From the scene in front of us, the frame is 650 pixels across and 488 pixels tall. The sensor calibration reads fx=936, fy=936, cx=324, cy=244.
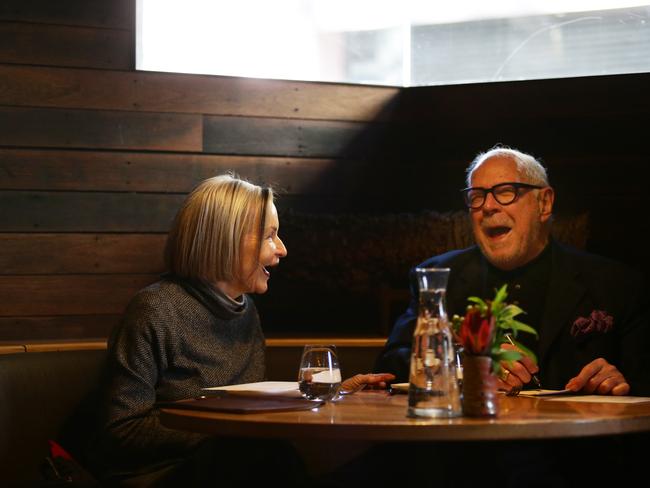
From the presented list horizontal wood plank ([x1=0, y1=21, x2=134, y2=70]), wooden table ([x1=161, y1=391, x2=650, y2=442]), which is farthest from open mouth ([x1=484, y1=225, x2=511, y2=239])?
horizontal wood plank ([x1=0, y1=21, x2=134, y2=70])

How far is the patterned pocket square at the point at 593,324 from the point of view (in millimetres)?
2594

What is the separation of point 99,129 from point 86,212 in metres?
0.35

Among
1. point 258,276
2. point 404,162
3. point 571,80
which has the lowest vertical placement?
point 258,276

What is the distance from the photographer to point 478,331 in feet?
5.72

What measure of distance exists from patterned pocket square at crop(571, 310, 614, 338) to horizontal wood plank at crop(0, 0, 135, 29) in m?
2.29

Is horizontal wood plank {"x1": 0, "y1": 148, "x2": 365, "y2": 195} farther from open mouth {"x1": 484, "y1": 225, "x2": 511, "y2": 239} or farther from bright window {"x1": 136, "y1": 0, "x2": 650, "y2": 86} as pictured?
open mouth {"x1": 484, "y1": 225, "x2": 511, "y2": 239}

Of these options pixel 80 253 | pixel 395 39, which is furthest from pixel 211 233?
pixel 395 39

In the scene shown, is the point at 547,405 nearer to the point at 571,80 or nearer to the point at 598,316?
the point at 598,316

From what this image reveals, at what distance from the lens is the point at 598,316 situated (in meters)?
2.61

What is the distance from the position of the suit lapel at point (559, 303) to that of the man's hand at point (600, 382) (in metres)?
0.50

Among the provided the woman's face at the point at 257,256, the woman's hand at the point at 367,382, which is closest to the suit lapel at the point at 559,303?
the woman's hand at the point at 367,382

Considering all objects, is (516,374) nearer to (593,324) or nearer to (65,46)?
(593,324)

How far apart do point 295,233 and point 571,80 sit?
135 cm

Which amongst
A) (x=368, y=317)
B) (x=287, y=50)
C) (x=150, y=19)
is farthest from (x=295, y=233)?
(x=150, y=19)
